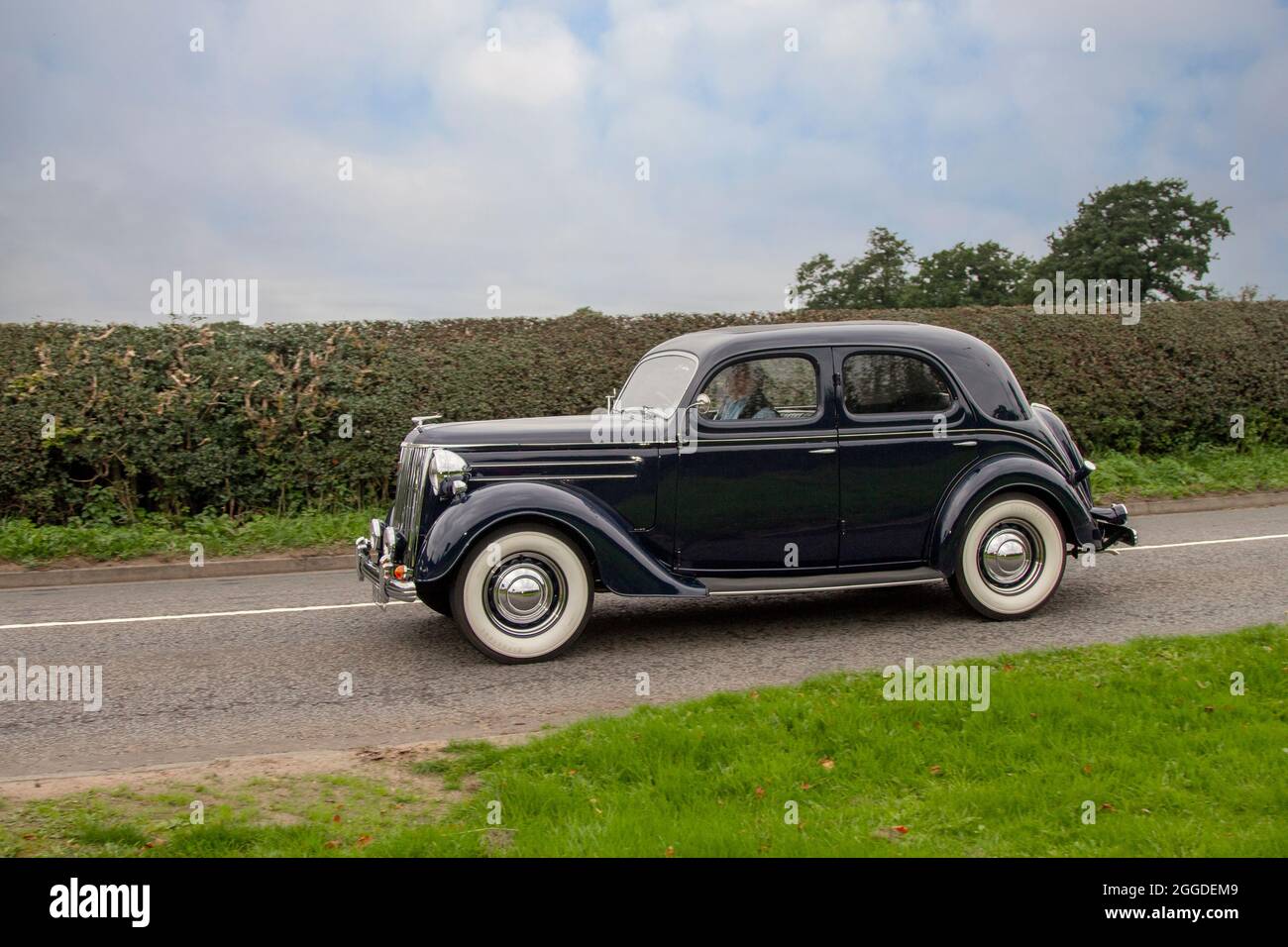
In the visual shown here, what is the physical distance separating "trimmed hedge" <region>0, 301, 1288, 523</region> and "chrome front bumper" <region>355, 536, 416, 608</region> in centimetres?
508

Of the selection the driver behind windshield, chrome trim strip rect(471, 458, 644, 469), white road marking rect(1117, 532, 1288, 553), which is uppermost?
the driver behind windshield

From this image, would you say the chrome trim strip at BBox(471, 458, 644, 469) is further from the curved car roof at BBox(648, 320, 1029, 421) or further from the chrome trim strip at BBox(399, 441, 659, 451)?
the curved car roof at BBox(648, 320, 1029, 421)

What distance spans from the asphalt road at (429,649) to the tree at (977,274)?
1426 centimetres

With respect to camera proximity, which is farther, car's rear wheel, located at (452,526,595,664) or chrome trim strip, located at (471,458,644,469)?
chrome trim strip, located at (471,458,644,469)

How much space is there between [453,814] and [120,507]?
9387mm

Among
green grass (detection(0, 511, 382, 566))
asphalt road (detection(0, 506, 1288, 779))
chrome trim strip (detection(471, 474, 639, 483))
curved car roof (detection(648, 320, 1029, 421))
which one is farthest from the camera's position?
green grass (detection(0, 511, 382, 566))

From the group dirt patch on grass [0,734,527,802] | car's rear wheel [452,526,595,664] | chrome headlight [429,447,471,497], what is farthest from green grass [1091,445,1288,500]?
dirt patch on grass [0,734,527,802]

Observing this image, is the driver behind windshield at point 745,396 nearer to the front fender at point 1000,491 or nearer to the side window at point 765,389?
the side window at point 765,389

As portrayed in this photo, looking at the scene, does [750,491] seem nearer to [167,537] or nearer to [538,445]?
[538,445]

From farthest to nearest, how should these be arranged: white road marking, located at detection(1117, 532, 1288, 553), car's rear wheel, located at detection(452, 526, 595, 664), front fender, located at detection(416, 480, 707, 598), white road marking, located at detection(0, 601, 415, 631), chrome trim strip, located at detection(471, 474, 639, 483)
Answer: white road marking, located at detection(1117, 532, 1288, 553) < white road marking, located at detection(0, 601, 415, 631) < chrome trim strip, located at detection(471, 474, 639, 483) < car's rear wheel, located at detection(452, 526, 595, 664) < front fender, located at detection(416, 480, 707, 598)

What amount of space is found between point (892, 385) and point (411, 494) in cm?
313

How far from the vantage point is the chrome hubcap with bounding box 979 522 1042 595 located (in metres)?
7.37

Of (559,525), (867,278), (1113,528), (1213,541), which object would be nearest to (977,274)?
(867,278)

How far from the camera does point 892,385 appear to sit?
7.36m
